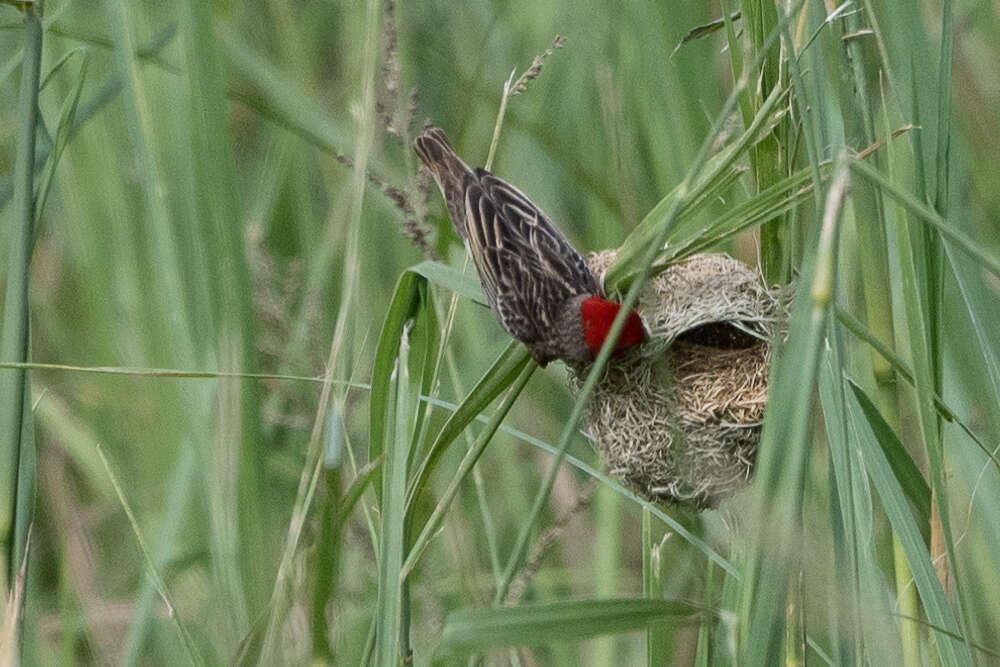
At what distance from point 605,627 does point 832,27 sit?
124 centimetres

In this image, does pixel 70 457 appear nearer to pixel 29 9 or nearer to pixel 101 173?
pixel 101 173

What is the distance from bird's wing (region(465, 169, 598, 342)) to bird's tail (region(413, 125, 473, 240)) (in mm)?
173

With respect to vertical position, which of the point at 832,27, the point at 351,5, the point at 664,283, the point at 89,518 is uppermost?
the point at 351,5

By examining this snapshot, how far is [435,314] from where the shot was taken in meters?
2.49

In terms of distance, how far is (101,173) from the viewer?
13.3ft

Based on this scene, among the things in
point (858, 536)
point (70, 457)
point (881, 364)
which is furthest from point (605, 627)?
point (70, 457)

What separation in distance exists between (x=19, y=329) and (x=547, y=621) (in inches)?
43.1

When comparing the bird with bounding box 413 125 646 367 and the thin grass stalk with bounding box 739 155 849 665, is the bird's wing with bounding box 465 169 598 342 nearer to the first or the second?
the bird with bounding box 413 125 646 367

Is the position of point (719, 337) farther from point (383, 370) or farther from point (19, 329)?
point (19, 329)

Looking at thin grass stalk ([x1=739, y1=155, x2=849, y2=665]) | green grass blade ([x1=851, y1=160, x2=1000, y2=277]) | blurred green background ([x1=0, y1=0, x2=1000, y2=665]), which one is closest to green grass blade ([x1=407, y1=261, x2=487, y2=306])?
blurred green background ([x1=0, y1=0, x2=1000, y2=665])

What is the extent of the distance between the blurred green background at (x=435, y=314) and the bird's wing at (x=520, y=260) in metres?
0.19

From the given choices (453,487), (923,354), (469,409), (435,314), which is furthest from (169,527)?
(923,354)

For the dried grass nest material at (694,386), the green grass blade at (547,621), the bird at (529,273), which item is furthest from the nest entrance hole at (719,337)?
the green grass blade at (547,621)

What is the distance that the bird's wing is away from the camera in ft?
10.3
